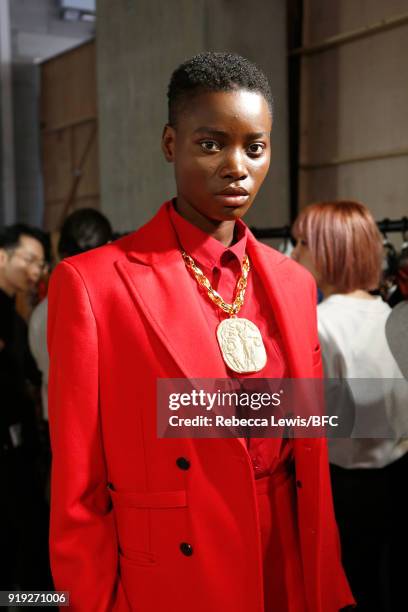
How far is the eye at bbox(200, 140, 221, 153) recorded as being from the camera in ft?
2.62

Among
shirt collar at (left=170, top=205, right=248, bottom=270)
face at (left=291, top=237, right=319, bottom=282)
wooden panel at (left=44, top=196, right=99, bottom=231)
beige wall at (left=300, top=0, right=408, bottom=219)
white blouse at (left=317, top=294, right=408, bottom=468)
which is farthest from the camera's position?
wooden panel at (left=44, top=196, right=99, bottom=231)

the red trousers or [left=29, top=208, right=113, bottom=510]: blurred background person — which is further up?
[left=29, top=208, right=113, bottom=510]: blurred background person

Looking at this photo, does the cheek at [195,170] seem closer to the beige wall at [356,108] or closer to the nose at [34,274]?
the nose at [34,274]

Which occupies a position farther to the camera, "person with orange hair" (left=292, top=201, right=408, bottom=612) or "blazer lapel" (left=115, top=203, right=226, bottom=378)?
"person with orange hair" (left=292, top=201, right=408, bottom=612)

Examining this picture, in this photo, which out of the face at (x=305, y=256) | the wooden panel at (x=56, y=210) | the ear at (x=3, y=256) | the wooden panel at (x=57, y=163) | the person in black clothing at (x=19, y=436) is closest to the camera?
the face at (x=305, y=256)

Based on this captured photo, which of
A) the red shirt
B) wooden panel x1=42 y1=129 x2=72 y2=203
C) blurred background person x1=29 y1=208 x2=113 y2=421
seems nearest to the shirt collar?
the red shirt

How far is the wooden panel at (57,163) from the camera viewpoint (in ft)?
11.7

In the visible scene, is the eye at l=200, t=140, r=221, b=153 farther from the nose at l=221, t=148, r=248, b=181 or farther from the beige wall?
the beige wall

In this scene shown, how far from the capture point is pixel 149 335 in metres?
0.83

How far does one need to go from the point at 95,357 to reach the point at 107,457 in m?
0.15

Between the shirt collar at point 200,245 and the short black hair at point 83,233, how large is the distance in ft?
2.62

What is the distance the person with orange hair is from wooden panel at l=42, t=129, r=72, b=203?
2377mm

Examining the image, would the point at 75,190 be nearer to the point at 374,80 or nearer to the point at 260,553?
the point at 374,80

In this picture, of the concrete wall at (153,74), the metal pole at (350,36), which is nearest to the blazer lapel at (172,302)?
the concrete wall at (153,74)
